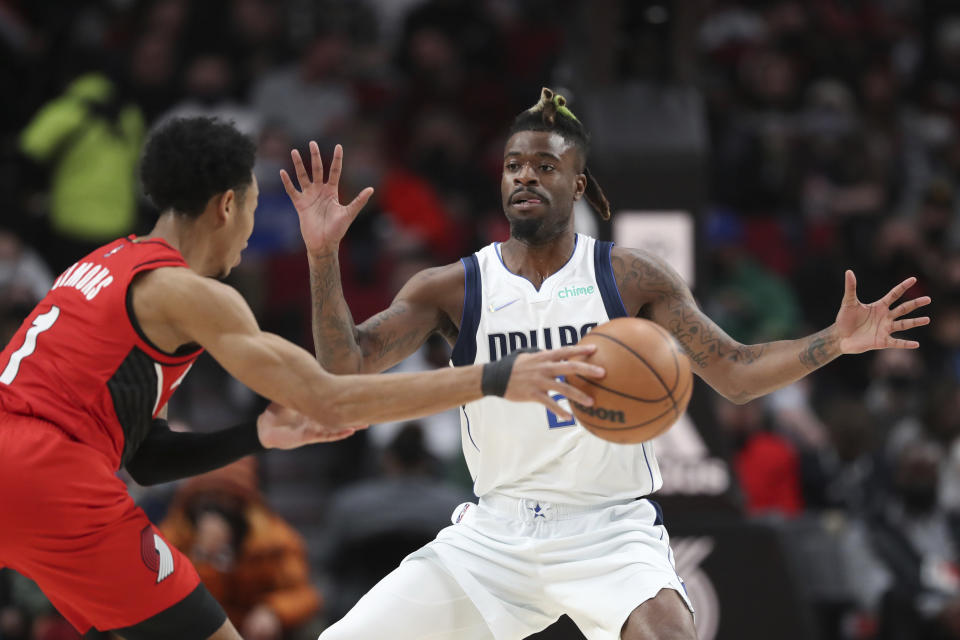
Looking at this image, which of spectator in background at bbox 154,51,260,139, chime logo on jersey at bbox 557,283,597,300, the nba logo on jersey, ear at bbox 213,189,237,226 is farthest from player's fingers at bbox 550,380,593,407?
spectator in background at bbox 154,51,260,139

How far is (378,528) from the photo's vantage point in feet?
25.2

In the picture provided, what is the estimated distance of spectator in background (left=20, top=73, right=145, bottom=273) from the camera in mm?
9680

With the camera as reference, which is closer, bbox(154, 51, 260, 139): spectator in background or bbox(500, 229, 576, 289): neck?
bbox(500, 229, 576, 289): neck

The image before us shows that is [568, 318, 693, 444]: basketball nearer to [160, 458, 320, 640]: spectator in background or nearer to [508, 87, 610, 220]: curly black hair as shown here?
[508, 87, 610, 220]: curly black hair

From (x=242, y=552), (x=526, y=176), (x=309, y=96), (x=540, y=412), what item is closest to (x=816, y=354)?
(x=540, y=412)

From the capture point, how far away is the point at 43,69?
10.8 metres

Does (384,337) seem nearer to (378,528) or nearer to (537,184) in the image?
(537,184)

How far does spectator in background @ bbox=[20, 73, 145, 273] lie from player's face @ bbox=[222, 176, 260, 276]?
5.39 meters

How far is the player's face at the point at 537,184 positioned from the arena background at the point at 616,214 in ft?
8.11

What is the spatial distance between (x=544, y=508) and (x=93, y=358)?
68.3 inches

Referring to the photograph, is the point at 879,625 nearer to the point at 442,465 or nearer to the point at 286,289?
the point at 442,465

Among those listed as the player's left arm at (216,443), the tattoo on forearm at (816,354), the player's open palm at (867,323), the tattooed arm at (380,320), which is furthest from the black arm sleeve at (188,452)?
the player's open palm at (867,323)

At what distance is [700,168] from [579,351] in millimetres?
3936

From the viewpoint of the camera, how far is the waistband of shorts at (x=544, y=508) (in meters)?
4.89
